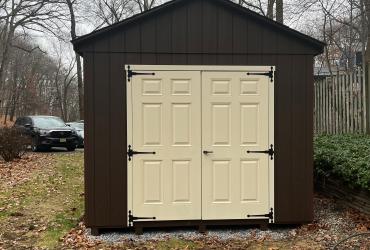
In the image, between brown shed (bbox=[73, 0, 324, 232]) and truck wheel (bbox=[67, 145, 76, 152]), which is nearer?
brown shed (bbox=[73, 0, 324, 232])

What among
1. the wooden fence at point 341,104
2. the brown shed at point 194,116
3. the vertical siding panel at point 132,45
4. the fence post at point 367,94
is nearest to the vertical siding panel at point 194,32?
the brown shed at point 194,116

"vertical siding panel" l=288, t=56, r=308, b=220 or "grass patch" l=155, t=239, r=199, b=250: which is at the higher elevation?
"vertical siding panel" l=288, t=56, r=308, b=220

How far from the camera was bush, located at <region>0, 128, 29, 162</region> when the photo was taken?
16.4 metres

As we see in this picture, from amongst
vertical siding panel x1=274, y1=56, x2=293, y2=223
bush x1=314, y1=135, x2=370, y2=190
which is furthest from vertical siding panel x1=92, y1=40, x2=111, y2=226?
bush x1=314, y1=135, x2=370, y2=190

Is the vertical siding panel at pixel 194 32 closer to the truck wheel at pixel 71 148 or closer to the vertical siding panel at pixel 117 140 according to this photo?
the vertical siding panel at pixel 117 140

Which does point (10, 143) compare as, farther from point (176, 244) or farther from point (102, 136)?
point (176, 244)

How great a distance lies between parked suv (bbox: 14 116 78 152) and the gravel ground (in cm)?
1423

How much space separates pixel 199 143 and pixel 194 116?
40 cm

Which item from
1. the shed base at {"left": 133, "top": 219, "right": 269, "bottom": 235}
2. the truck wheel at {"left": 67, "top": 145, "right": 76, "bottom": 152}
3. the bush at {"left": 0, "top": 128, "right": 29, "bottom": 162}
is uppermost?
the bush at {"left": 0, "top": 128, "right": 29, "bottom": 162}

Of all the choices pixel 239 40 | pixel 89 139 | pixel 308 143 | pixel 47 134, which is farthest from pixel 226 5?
pixel 47 134

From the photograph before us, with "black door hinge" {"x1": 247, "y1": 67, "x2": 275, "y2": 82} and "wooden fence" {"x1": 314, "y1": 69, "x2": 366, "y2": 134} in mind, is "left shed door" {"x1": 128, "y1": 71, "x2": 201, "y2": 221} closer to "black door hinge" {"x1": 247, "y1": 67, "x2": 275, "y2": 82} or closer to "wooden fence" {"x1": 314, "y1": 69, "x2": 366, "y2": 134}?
"black door hinge" {"x1": 247, "y1": 67, "x2": 275, "y2": 82}

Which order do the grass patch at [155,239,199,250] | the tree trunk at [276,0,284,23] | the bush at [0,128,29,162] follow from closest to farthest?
the grass patch at [155,239,199,250] < the bush at [0,128,29,162] < the tree trunk at [276,0,284,23]

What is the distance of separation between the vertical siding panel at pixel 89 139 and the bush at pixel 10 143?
33.9ft

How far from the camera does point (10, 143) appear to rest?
649 inches
